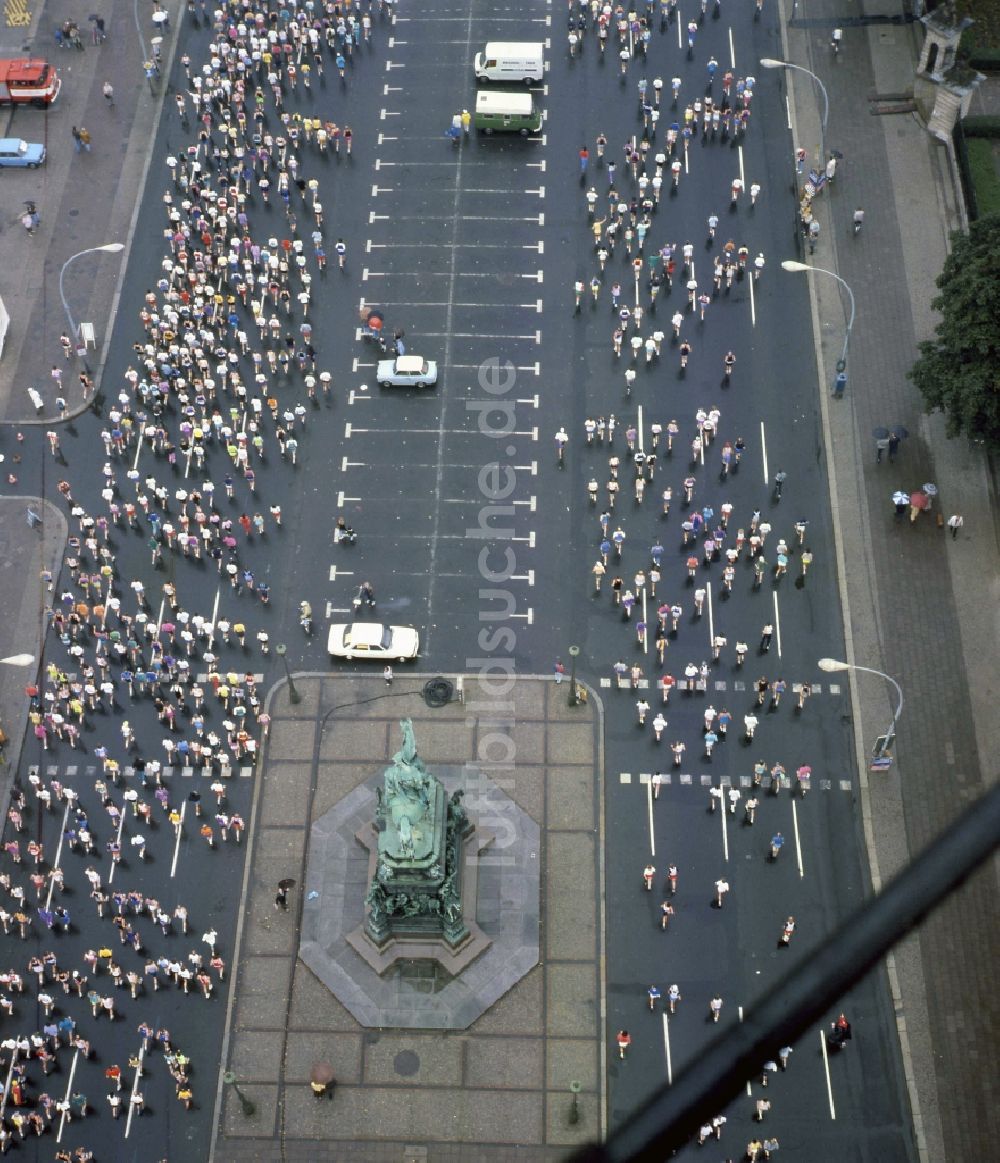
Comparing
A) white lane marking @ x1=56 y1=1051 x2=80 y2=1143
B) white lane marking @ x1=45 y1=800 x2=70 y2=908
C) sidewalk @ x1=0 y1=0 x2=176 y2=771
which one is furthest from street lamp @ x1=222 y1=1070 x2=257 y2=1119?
sidewalk @ x1=0 y1=0 x2=176 y2=771

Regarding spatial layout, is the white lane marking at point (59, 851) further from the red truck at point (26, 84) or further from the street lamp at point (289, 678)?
the red truck at point (26, 84)

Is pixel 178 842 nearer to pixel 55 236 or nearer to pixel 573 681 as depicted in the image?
pixel 573 681

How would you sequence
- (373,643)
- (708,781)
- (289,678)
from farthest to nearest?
(373,643) → (289,678) → (708,781)

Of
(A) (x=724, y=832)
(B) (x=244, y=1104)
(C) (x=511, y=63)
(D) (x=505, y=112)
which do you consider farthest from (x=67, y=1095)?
(C) (x=511, y=63)

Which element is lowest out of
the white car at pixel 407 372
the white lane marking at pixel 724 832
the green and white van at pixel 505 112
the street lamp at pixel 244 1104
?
the street lamp at pixel 244 1104

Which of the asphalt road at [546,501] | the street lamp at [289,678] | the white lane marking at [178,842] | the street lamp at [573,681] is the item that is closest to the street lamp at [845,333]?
the asphalt road at [546,501]
